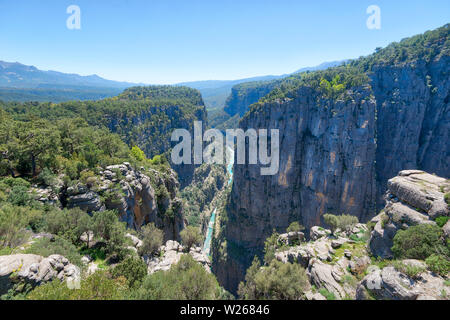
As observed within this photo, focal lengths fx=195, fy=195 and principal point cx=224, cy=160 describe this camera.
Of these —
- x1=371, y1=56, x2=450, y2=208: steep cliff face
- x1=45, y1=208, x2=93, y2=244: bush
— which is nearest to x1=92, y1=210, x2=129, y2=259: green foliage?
x1=45, y1=208, x2=93, y2=244: bush

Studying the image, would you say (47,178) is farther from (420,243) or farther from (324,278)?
(420,243)

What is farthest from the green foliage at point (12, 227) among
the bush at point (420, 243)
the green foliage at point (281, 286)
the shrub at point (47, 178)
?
the bush at point (420, 243)

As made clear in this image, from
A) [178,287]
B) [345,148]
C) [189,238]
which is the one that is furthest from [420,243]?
[345,148]

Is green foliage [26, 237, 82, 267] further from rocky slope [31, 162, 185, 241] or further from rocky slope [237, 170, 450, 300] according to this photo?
rocky slope [237, 170, 450, 300]

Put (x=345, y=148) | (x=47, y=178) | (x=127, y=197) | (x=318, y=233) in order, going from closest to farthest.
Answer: (x=47, y=178) < (x=127, y=197) < (x=318, y=233) < (x=345, y=148)

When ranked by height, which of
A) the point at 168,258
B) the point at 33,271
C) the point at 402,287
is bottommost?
the point at 168,258

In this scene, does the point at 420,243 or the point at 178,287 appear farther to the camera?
the point at 420,243
